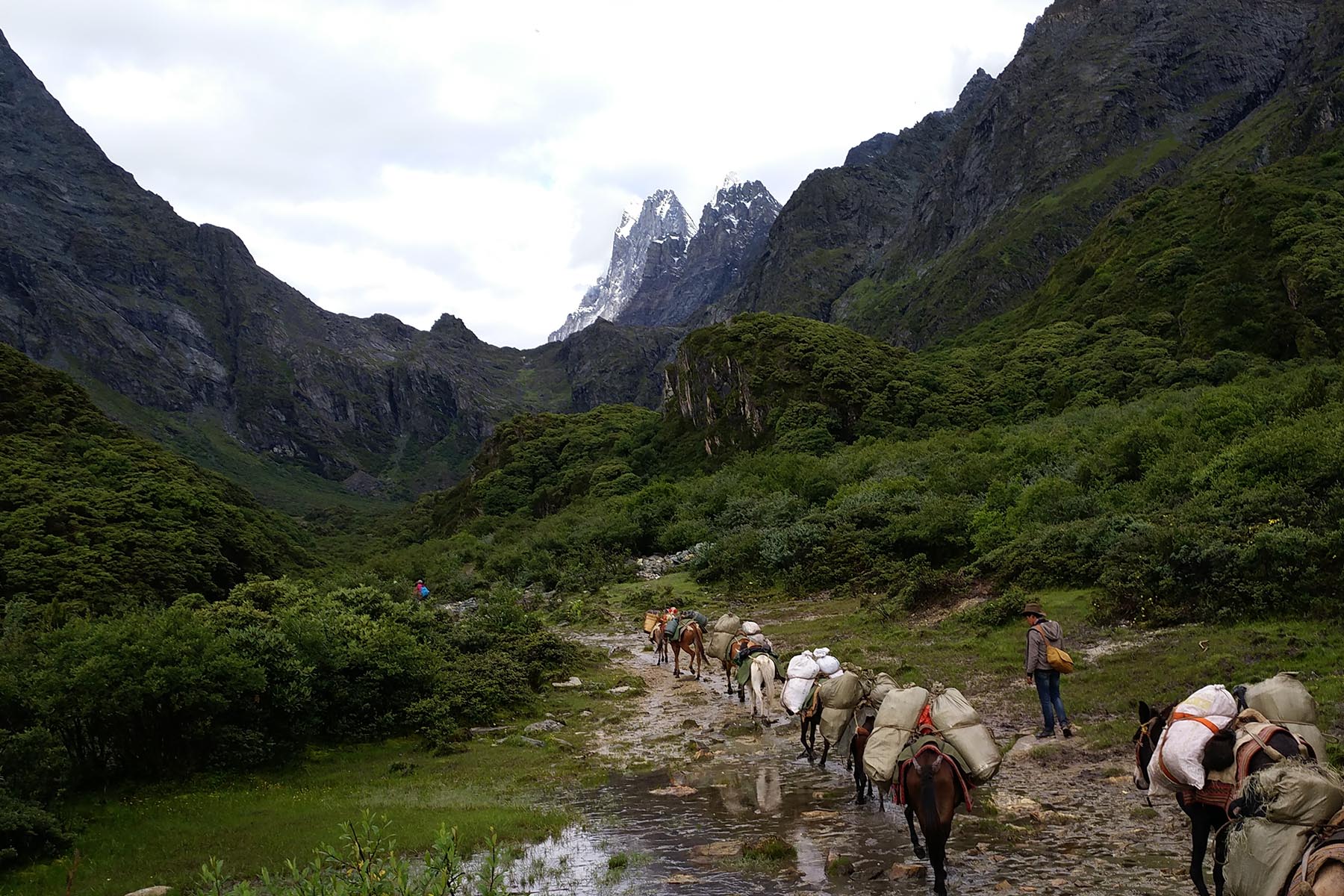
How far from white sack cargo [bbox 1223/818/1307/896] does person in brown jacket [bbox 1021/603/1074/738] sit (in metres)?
7.29

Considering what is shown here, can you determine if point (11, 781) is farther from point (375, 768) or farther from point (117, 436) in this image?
point (117, 436)

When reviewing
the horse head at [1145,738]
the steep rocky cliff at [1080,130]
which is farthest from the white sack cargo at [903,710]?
the steep rocky cliff at [1080,130]

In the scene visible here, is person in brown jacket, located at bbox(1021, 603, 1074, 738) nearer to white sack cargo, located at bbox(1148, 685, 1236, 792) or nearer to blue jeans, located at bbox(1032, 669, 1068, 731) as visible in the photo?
blue jeans, located at bbox(1032, 669, 1068, 731)

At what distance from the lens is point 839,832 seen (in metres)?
9.73

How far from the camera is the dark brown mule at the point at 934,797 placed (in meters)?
7.75

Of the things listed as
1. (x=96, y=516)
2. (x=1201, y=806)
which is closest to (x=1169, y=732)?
(x=1201, y=806)

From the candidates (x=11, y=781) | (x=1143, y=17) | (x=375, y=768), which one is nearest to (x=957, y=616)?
(x=375, y=768)

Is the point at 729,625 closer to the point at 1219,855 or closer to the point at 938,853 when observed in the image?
the point at 938,853

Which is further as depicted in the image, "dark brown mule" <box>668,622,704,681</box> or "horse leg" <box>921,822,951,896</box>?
"dark brown mule" <box>668,622,704,681</box>

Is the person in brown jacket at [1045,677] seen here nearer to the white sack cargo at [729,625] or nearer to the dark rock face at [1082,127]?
the white sack cargo at [729,625]

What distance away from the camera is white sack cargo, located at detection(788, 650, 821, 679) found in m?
12.8

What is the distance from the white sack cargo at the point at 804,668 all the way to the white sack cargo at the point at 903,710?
12.1 feet

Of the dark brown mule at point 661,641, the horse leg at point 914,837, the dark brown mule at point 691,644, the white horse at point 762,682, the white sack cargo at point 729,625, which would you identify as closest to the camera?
the horse leg at point 914,837

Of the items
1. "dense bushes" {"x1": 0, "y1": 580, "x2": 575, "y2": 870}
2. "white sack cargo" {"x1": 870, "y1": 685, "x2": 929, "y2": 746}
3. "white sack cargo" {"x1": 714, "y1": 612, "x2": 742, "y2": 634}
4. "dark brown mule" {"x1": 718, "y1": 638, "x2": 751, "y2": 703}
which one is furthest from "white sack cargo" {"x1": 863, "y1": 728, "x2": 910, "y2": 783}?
"white sack cargo" {"x1": 714, "y1": 612, "x2": 742, "y2": 634}
